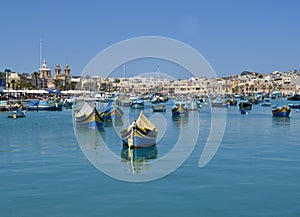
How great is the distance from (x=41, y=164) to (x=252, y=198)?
1010 cm

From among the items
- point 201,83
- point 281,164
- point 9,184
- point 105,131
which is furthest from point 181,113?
point 201,83

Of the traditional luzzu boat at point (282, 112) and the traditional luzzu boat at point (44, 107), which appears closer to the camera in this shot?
the traditional luzzu boat at point (282, 112)

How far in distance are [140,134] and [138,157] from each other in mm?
2494

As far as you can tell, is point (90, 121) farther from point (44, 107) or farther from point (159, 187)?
point (44, 107)

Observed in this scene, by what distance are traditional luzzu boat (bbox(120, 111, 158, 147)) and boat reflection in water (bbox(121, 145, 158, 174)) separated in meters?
0.29

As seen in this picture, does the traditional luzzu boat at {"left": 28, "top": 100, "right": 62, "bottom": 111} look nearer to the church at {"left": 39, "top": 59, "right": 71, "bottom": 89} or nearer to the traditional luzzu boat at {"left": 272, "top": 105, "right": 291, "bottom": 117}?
the traditional luzzu boat at {"left": 272, "top": 105, "right": 291, "bottom": 117}

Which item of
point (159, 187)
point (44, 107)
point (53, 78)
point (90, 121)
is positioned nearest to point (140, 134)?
point (159, 187)

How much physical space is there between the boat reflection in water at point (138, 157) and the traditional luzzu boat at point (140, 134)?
0.29m

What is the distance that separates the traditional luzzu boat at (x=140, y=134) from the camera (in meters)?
24.5

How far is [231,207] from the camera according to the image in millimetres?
13406

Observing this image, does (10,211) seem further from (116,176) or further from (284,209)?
(284,209)

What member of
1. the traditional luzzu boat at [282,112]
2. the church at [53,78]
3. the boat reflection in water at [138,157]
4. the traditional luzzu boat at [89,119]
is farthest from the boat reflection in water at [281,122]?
the church at [53,78]

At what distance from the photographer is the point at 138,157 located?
73.7 ft

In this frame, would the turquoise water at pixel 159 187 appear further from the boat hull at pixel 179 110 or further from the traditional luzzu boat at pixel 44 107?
the traditional luzzu boat at pixel 44 107
